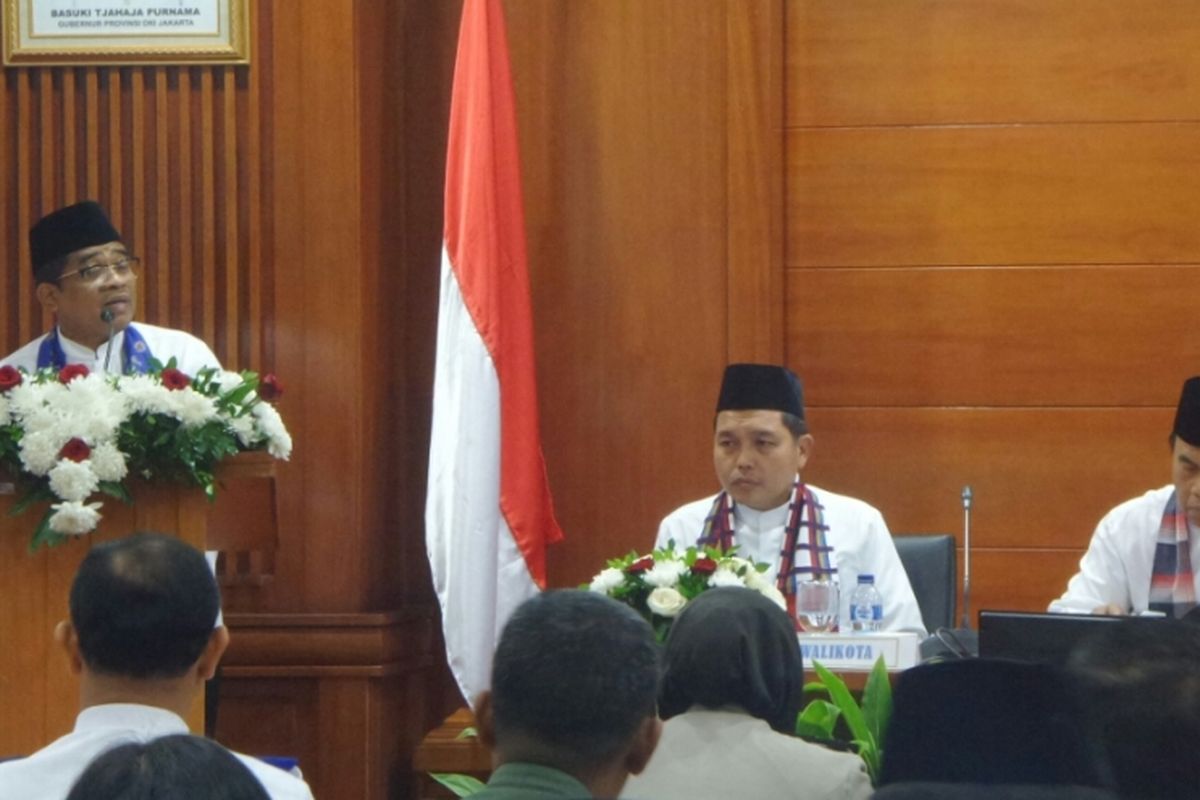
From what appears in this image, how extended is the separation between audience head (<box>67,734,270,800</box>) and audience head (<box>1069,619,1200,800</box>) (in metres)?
0.73

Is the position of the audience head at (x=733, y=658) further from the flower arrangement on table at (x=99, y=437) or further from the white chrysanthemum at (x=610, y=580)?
the flower arrangement on table at (x=99, y=437)

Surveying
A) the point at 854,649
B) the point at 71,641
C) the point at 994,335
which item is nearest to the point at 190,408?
the point at 71,641

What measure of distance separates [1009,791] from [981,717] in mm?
229

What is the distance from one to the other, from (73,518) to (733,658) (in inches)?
60.1

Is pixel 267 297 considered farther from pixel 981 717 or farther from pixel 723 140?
pixel 981 717

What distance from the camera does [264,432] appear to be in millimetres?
3957

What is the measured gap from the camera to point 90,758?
2248 millimetres

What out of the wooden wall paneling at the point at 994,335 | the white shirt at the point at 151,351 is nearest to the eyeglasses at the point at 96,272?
the white shirt at the point at 151,351

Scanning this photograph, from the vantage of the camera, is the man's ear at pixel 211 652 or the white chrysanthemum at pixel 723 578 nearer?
the man's ear at pixel 211 652

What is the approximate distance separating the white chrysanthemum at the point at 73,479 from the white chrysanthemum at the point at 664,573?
43.4 inches

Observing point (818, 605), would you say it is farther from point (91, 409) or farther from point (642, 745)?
point (642, 745)

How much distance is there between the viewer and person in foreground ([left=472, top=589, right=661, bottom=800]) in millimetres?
2080

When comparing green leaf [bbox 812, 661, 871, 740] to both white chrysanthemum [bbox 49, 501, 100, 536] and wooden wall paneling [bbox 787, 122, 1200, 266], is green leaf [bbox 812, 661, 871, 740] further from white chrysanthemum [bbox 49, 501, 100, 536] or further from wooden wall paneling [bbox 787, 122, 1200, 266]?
wooden wall paneling [bbox 787, 122, 1200, 266]

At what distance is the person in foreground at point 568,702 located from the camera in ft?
6.82
